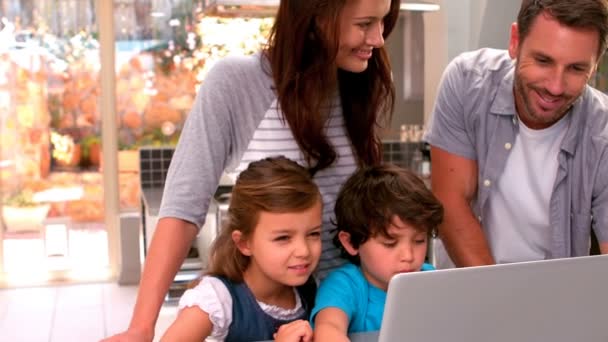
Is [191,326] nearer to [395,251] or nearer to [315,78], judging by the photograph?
[395,251]

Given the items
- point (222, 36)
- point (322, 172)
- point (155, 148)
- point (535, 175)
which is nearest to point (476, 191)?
point (535, 175)

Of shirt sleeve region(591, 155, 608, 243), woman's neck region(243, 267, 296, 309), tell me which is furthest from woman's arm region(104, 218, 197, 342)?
shirt sleeve region(591, 155, 608, 243)

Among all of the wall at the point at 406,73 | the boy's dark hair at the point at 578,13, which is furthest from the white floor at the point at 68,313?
the boy's dark hair at the point at 578,13

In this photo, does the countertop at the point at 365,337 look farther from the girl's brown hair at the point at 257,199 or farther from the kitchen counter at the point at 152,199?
the kitchen counter at the point at 152,199

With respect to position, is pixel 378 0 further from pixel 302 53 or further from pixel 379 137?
pixel 379 137

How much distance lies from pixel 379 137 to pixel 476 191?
0.94 feet

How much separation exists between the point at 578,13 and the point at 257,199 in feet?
2.20

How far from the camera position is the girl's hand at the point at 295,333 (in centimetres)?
118

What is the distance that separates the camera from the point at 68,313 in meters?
4.65

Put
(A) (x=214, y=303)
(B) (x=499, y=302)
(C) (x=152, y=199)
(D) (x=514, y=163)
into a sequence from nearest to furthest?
(B) (x=499, y=302) < (A) (x=214, y=303) < (D) (x=514, y=163) < (C) (x=152, y=199)

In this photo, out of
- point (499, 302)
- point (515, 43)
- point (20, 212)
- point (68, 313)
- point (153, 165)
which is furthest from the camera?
point (20, 212)

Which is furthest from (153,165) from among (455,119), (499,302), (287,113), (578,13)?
(499,302)

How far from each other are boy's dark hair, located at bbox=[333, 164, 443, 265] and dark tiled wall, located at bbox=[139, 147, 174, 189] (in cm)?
363

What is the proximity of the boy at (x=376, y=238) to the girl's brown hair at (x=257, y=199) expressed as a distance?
0.09 meters
